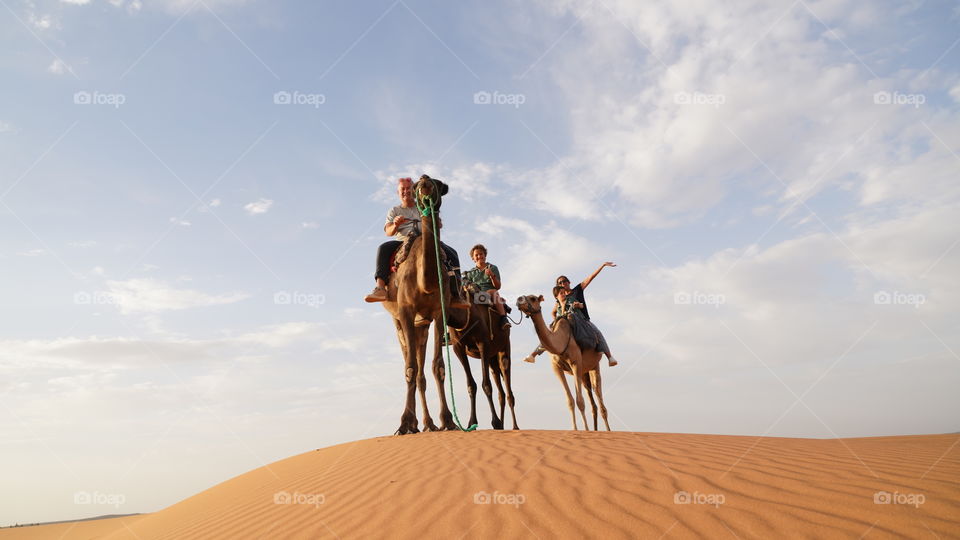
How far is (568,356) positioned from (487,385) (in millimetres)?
2690

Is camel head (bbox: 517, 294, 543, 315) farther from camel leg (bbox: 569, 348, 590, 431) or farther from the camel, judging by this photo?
camel leg (bbox: 569, 348, 590, 431)

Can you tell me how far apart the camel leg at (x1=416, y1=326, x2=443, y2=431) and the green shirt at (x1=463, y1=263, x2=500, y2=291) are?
6.80 feet

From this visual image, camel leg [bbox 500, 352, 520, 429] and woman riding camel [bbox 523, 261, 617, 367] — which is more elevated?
woman riding camel [bbox 523, 261, 617, 367]

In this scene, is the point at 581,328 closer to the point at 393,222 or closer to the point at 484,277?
the point at 484,277

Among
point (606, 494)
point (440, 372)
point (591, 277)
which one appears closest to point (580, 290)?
point (591, 277)

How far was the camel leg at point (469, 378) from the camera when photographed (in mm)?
10672

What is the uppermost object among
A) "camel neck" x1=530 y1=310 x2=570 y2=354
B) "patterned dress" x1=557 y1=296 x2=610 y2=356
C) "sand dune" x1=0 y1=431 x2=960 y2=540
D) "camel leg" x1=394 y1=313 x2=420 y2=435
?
"patterned dress" x1=557 y1=296 x2=610 y2=356

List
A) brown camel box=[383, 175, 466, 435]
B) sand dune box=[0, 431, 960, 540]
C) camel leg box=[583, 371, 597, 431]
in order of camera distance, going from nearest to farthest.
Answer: sand dune box=[0, 431, 960, 540]
brown camel box=[383, 175, 466, 435]
camel leg box=[583, 371, 597, 431]

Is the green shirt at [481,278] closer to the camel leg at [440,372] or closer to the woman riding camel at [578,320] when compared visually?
the camel leg at [440,372]

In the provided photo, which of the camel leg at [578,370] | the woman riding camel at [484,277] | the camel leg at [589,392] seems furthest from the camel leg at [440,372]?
the camel leg at [589,392]

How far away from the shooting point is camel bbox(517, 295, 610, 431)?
36.7ft

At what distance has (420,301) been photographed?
8.99 meters


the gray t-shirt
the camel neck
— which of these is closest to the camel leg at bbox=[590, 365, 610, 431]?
the camel neck

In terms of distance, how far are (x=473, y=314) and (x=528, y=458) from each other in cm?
531
